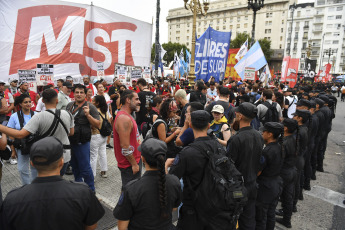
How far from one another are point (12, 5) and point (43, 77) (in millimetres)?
1933

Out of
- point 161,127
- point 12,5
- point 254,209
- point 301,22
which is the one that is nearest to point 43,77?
point 12,5

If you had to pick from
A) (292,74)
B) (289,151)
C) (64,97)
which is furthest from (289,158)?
(292,74)

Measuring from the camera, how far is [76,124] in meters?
3.86

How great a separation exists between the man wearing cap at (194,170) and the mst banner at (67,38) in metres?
6.09

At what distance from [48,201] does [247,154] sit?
2157mm

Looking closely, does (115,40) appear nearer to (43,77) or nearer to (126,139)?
(43,77)

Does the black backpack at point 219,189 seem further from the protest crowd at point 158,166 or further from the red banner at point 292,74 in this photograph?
the red banner at point 292,74

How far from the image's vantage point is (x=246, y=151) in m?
2.77

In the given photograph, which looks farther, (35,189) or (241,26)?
(241,26)

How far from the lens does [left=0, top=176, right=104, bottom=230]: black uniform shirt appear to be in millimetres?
1510

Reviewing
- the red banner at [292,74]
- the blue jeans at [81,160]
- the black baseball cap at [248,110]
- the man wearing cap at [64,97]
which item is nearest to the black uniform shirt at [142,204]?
the black baseball cap at [248,110]

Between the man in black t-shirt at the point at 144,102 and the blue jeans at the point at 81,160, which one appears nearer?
the blue jeans at the point at 81,160

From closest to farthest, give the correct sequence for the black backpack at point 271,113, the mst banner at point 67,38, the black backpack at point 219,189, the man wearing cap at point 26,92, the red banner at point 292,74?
the black backpack at point 219,189, the black backpack at point 271,113, the mst banner at point 67,38, the man wearing cap at point 26,92, the red banner at point 292,74

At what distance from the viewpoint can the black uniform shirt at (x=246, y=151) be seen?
277cm
